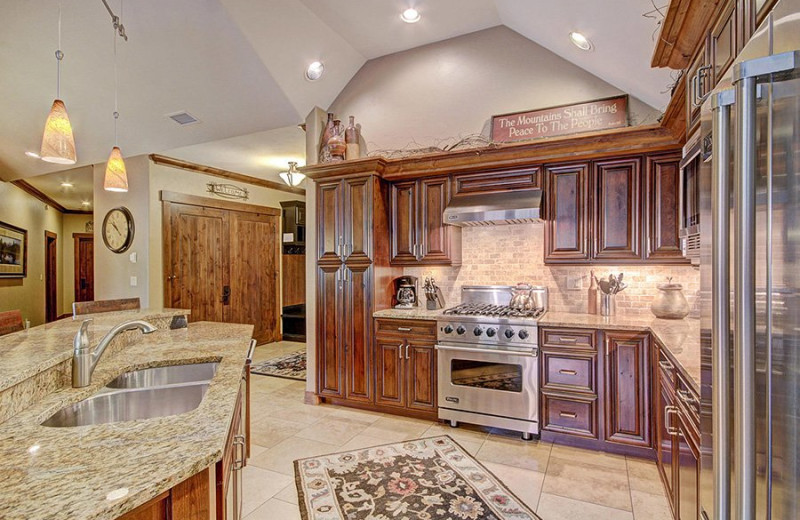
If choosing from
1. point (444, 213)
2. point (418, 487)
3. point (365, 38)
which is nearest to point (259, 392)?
point (418, 487)

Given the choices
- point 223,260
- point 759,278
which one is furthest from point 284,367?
point 759,278

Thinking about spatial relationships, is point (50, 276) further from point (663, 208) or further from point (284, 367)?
point (663, 208)

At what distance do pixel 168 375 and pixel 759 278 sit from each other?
92.3 inches

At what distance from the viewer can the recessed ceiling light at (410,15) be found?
3354 mm

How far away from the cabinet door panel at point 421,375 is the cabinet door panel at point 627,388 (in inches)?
52.5

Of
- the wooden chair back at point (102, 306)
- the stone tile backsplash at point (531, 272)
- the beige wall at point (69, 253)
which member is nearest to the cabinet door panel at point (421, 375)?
the stone tile backsplash at point (531, 272)

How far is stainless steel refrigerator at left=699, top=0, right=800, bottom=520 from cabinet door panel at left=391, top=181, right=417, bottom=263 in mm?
2992

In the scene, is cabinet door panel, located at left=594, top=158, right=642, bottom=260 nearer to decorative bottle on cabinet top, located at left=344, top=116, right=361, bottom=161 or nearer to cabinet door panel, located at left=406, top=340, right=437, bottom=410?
cabinet door panel, located at left=406, top=340, right=437, bottom=410

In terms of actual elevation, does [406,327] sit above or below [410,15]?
below

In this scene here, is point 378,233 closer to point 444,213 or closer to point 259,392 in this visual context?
point 444,213

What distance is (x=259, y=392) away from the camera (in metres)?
4.39

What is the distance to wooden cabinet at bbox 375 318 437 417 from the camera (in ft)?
11.4

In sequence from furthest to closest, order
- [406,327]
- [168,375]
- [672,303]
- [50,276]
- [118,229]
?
[50,276], [118,229], [406,327], [672,303], [168,375]

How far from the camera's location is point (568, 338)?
9.84 feet
